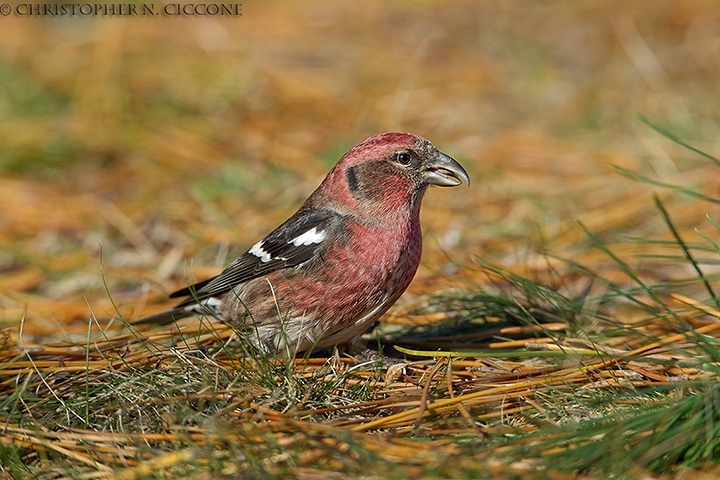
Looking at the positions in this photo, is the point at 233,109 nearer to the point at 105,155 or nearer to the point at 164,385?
the point at 105,155

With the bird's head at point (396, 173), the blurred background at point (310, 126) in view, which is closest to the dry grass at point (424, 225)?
the blurred background at point (310, 126)

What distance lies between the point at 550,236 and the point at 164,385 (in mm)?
3320

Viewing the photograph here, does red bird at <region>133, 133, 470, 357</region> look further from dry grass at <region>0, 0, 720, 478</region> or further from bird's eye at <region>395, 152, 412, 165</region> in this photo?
dry grass at <region>0, 0, 720, 478</region>

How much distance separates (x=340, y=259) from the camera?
12.7ft

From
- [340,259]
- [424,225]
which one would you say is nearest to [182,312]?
[340,259]

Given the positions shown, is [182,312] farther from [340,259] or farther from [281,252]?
[340,259]

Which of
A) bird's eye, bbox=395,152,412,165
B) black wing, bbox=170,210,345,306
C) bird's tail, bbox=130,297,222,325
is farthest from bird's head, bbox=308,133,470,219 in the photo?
bird's tail, bbox=130,297,222,325

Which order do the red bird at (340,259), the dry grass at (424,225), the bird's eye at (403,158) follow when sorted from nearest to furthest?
the dry grass at (424,225), the red bird at (340,259), the bird's eye at (403,158)

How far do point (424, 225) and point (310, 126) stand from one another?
228cm

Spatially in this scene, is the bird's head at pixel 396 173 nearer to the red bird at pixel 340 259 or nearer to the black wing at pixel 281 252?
the red bird at pixel 340 259

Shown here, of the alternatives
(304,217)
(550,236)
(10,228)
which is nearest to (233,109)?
(10,228)

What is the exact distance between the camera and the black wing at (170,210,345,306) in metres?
4.00

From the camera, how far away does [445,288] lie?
484cm

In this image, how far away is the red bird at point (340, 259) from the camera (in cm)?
380
